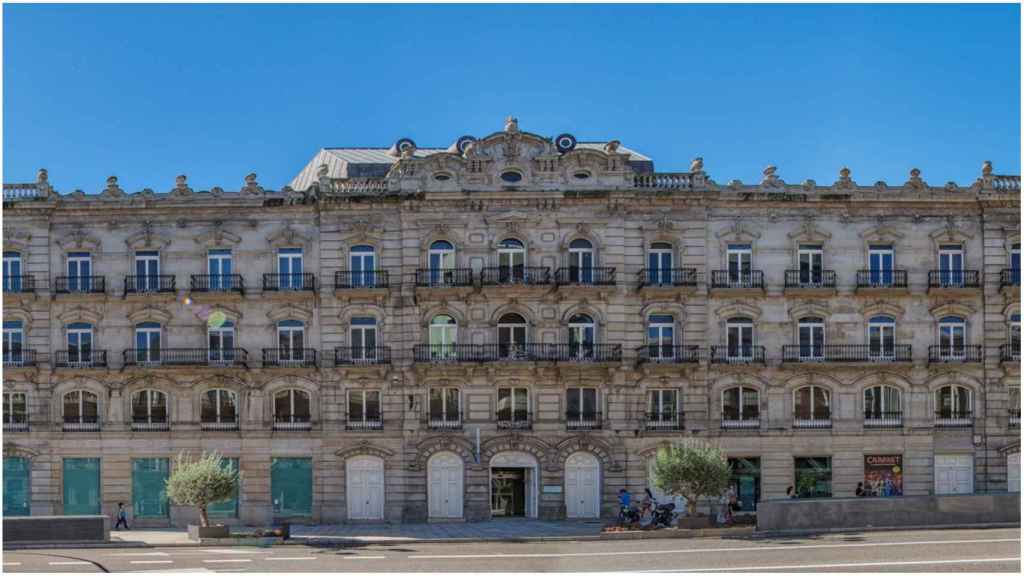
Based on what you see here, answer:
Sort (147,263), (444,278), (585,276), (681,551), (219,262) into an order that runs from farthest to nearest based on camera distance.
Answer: (147,263) < (219,262) < (585,276) < (444,278) < (681,551)

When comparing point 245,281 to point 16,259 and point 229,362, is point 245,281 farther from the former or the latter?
point 16,259

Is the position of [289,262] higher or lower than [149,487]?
higher

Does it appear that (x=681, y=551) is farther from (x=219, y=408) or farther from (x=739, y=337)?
(x=219, y=408)

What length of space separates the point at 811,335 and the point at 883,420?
445 centimetres

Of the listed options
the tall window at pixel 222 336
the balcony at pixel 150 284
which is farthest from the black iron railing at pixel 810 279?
the balcony at pixel 150 284

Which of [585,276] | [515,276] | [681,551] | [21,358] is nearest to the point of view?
[681,551]

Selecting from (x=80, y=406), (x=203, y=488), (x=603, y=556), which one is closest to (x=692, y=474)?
(x=603, y=556)

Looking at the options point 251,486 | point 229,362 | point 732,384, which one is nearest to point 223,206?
point 229,362

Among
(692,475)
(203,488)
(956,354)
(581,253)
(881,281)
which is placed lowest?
(203,488)

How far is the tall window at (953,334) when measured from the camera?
49250 mm

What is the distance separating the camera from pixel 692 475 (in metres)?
41.3

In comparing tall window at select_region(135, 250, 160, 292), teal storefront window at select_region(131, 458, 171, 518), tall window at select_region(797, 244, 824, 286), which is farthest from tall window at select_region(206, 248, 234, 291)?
tall window at select_region(797, 244, 824, 286)

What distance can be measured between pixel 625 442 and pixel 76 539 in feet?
68.1

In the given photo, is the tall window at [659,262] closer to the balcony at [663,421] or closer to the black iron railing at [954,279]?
the balcony at [663,421]
